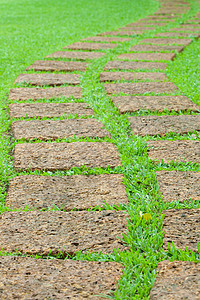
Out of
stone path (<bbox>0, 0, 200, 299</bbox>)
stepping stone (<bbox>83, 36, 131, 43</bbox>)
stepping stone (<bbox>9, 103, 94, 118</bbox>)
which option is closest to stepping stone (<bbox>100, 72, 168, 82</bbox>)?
stone path (<bbox>0, 0, 200, 299</bbox>)

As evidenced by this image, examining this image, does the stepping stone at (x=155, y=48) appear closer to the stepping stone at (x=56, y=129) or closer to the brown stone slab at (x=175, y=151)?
Result: the stepping stone at (x=56, y=129)

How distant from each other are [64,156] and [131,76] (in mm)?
1585

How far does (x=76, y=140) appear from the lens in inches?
81.6

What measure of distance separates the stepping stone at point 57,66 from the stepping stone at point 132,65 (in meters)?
0.26

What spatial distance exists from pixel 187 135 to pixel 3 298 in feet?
4.68

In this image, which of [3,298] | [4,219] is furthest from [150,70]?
[3,298]

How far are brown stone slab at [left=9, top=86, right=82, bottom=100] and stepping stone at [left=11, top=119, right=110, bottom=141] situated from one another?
51 cm

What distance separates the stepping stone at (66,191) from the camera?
1.51 meters

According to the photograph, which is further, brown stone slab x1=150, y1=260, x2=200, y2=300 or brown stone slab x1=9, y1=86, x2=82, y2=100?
brown stone slab x1=9, y1=86, x2=82, y2=100

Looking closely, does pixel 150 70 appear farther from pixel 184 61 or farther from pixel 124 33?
pixel 124 33

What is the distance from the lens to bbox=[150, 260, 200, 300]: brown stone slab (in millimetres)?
1034

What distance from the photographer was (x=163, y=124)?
7.34ft

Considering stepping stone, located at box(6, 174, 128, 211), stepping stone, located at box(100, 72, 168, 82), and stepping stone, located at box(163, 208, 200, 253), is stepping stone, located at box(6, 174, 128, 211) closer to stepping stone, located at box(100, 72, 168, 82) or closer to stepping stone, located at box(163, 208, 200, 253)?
stepping stone, located at box(163, 208, 200, 253)

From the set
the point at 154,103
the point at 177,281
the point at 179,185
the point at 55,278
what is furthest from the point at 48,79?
the point at 177,281
